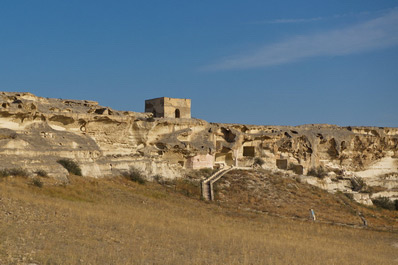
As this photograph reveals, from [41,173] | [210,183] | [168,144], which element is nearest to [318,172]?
[210,183]

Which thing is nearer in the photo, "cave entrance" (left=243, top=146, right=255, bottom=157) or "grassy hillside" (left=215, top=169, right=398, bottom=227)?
"grassy hillside" (left=215, top=169, right=398, bottom=227)

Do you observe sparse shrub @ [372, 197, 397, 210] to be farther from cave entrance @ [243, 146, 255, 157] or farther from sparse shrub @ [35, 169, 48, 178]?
sparse shrub @ [35, 169, 48, 178]

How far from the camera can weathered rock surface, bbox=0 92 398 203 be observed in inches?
789

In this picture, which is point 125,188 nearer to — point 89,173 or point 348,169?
point 89,173

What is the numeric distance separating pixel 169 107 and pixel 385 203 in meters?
16.0

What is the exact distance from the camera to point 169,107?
33.0 metres

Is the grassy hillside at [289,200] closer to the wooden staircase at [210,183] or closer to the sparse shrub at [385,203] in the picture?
the wooden staircase at [210,183]

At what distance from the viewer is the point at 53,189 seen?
16.5 meters

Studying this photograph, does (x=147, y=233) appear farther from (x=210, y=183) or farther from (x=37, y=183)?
(x=210, y=183)

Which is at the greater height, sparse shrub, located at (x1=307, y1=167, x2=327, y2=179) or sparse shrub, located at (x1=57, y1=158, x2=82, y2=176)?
sparse shrub, located at (x1=57, y1=158, x2=82, y2=176)

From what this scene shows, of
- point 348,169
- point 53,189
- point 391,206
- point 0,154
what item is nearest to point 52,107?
point 0,154

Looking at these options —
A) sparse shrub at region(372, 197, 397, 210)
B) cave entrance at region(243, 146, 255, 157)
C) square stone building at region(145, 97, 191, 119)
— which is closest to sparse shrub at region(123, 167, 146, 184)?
square stone building at region(145, 97, 191, 119)

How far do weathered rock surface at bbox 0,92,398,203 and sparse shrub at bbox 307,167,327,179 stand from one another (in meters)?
0.28

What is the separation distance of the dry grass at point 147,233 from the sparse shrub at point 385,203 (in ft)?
37.6
